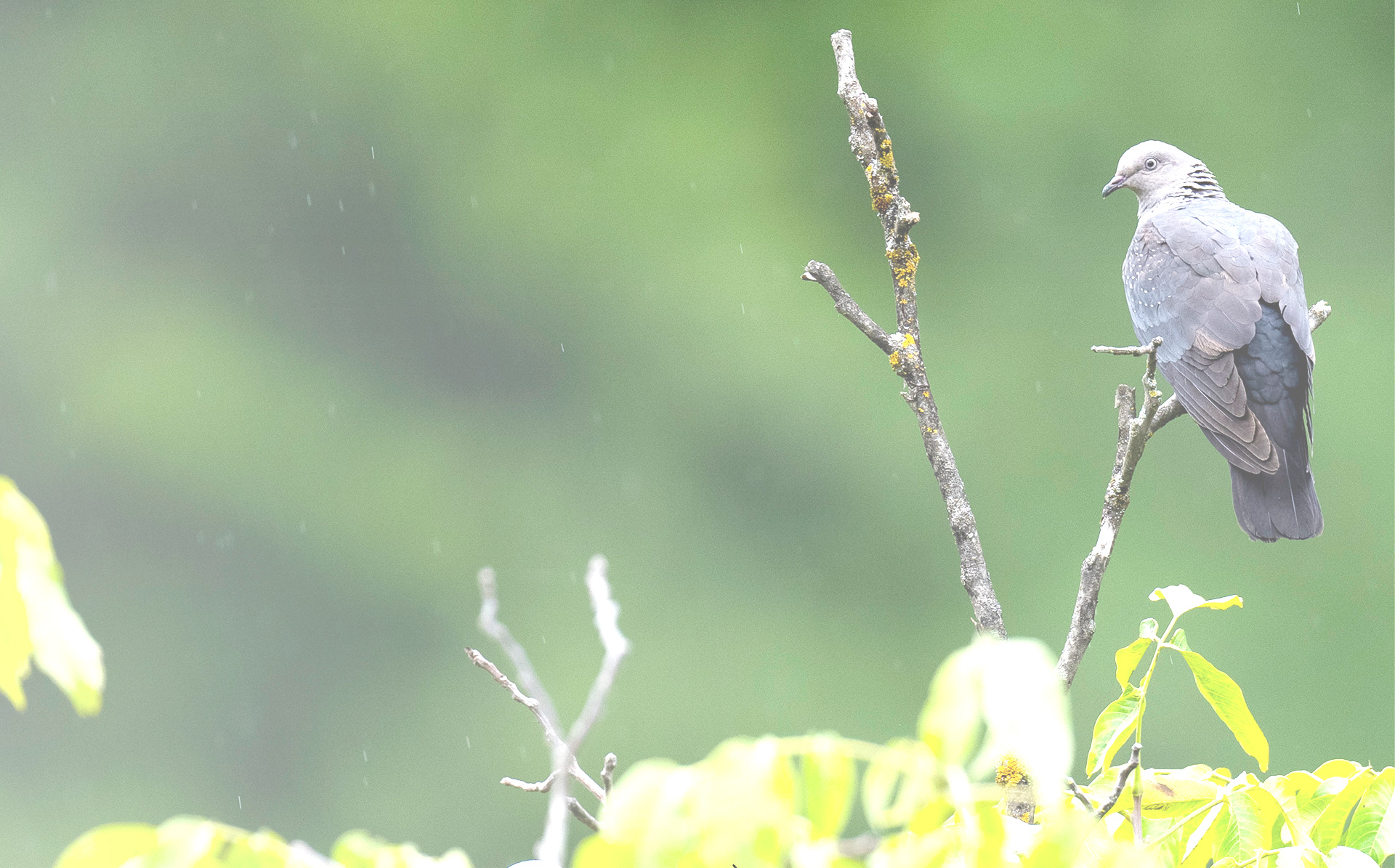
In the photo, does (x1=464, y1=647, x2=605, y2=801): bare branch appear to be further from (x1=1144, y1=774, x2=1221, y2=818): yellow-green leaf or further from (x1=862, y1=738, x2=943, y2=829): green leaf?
(x1=1144, y1=774, x2=1221, y2=818): yellow-green leaf

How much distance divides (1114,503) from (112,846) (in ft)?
2.11

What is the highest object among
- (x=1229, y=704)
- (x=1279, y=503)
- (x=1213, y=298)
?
(x=1213, y=298)

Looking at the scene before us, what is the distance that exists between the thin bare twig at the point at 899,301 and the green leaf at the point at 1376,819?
8.4 inches

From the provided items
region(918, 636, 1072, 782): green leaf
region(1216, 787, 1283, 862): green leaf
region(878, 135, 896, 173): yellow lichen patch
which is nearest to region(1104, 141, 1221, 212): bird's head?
region(878, 135, 896, 173): yellow lichen patch

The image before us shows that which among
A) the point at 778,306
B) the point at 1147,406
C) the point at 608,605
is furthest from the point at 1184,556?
the point at 608,605

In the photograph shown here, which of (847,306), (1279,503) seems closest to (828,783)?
(847,306)

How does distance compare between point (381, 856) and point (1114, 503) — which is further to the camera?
point (1114, 503)

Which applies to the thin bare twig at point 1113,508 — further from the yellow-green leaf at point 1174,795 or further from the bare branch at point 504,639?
the bare branch at point 504,639

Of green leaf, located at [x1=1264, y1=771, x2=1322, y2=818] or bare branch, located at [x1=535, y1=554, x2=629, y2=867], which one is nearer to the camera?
bare branch, located at [x1=535, y1=554, x2=629, y2=867]

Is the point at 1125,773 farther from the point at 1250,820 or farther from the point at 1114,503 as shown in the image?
the point at 1114,503

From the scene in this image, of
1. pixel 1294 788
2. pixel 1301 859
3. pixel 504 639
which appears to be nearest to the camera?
pixel 504 639

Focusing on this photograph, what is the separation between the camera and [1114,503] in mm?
797

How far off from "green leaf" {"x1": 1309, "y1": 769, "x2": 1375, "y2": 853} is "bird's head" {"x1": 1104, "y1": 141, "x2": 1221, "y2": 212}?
1155 millimetres

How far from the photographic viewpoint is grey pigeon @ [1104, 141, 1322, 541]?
1.17 meters
